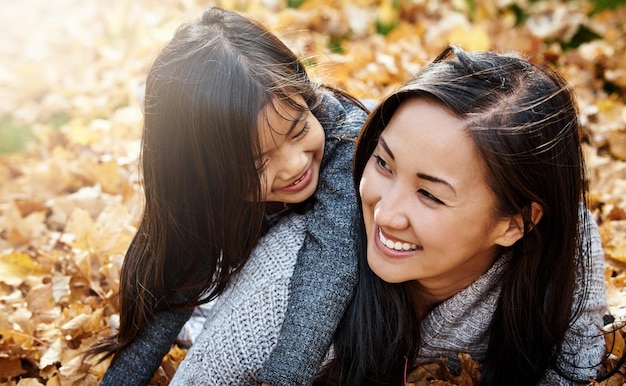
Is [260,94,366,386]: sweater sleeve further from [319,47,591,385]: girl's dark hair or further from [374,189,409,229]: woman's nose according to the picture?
[374,189,409,229]: woman's nose

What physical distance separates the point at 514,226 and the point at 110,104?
265 cm

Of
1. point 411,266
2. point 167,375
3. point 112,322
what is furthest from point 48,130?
point 411,266

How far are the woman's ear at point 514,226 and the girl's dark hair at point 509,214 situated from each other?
0.02 metres

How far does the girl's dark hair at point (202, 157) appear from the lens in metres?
1.73

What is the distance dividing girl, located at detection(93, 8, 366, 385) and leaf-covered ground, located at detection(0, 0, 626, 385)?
22 centimetres

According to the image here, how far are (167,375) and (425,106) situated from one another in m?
1.15

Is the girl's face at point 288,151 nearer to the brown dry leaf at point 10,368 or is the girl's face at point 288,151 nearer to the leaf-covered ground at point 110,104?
the leaf-covered ground at point 110,104

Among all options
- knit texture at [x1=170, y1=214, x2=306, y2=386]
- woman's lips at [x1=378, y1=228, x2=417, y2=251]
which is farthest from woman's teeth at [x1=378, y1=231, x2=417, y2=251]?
knit texture at [x1=170, y1=214, x2=306, y2=386]

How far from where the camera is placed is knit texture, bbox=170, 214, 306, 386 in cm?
177

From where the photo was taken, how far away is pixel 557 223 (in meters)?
1.59

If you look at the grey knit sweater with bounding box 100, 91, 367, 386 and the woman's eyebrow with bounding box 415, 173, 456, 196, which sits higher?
the woman's eyebrow with bounding box 415, 173, 456, 196

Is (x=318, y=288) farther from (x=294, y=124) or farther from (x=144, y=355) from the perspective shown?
(x=144, y=355)

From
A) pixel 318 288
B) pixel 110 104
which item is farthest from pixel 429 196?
pixel 110 104

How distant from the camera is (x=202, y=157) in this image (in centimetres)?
178
